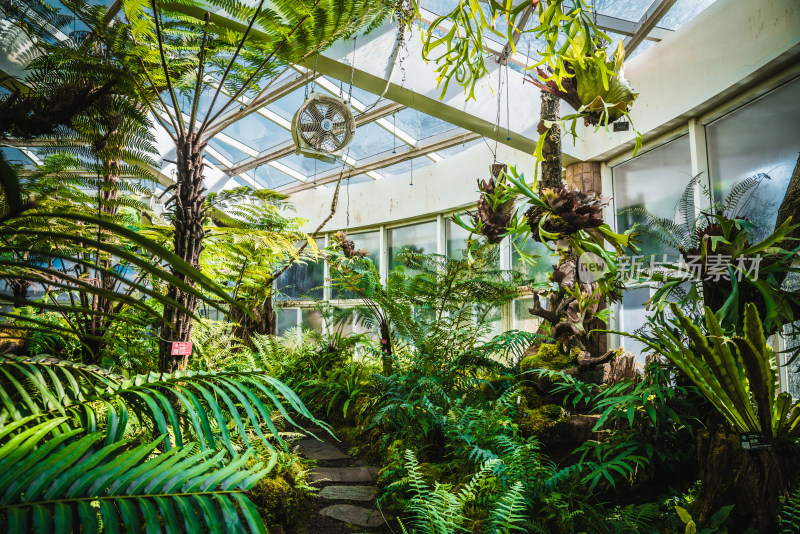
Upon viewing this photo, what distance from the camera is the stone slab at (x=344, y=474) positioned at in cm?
285

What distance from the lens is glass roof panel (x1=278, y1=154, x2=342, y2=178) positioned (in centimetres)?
780

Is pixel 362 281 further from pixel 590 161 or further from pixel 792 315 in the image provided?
pixel 792 315

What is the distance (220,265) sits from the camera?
4516mm

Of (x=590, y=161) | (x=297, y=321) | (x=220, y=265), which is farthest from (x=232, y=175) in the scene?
(x=590, y=161)

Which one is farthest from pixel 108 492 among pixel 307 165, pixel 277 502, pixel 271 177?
pixel 271 177

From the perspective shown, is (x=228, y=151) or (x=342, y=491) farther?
(x=228, y=151)

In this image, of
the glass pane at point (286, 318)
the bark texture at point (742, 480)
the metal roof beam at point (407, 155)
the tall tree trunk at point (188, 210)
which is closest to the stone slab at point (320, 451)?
the tall tree trunk at point (188, 210)

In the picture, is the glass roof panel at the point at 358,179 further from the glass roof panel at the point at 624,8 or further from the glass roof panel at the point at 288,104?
the glass roof panel at the point at 624,8

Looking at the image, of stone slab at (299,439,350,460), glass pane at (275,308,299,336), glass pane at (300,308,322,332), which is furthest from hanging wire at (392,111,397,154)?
stone slab at (299,439,350,460)

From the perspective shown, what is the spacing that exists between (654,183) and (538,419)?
9.05 ft

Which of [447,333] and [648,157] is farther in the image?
[648,157]

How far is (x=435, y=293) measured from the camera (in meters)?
3.91

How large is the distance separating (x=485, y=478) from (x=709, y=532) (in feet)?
3.11

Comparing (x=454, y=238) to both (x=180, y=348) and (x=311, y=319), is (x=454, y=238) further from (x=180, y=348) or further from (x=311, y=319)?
(x=180, y=348)
